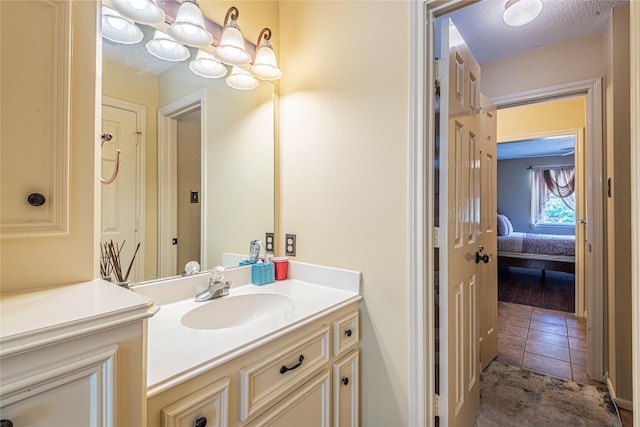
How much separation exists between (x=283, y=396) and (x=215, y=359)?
1.06 feet

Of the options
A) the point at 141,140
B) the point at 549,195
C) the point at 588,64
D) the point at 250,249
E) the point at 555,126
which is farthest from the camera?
the point at 549,195

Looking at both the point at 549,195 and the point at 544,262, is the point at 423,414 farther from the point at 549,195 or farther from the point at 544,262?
the point at 549,195

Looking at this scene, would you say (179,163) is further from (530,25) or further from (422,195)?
(530,25)

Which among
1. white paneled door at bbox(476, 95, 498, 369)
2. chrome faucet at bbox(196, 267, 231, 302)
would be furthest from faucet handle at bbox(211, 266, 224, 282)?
white paneled door at bbox(476, 95, 498, 369)

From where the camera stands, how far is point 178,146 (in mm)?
1313

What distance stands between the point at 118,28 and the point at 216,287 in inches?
42.0

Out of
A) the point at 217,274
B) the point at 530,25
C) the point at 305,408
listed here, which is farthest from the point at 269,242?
the point at 530,25

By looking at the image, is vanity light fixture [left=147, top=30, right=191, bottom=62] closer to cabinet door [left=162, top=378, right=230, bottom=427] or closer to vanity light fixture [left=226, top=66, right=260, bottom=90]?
vanity light fixture [left=226, top=66, right=260, bottom=90]

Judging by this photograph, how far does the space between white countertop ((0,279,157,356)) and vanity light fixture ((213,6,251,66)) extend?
3.72 ft

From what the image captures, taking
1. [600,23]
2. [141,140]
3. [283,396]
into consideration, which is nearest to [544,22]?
[600,23]

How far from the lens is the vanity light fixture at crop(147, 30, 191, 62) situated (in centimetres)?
119

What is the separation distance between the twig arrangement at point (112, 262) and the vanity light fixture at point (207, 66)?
0.84 metres

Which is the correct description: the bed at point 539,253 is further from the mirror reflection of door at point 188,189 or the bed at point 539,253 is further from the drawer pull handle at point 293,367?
the mirror reflection of door at point 188,189

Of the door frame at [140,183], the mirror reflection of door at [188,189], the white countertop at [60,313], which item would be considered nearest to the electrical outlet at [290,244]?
the mirror reflection of door at [188,189]
